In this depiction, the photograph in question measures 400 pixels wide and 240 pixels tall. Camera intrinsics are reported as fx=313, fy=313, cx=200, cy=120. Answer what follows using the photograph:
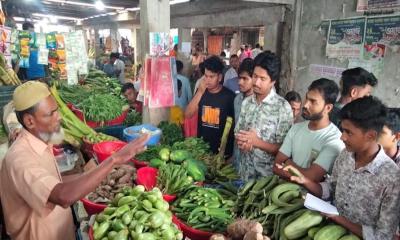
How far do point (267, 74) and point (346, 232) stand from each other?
157cm

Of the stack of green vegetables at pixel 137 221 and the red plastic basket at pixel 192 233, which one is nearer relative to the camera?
the stack of green vegetables at pixel 137 221

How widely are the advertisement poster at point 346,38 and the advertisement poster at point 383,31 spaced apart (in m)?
0.12

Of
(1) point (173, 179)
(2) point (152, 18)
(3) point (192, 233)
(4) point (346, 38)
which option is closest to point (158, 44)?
(2) point (152, 18)

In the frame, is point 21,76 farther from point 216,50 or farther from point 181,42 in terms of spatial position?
point 216,50

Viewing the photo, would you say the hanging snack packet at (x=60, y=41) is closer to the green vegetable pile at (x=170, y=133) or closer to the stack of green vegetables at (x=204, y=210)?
the green vegetable pile at (x=170, y=133)

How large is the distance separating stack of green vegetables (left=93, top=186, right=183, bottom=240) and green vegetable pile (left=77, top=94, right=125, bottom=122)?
286 cm

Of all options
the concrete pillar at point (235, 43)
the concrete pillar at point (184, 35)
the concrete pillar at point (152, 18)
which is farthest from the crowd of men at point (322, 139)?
the concrete pillar at point (235, 43)

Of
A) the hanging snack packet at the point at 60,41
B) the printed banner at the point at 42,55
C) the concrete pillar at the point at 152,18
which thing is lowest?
the printed banner at the point at 42,55

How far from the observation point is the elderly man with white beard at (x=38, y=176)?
67.0 inches

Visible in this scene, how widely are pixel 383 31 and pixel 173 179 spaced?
375cm

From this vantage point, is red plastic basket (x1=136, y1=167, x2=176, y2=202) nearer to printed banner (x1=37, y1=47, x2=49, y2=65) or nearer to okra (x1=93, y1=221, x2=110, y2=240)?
okra (x1=93, y1=221, x2=110, y2=240)

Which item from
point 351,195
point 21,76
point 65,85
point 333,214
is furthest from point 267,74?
point 21,76

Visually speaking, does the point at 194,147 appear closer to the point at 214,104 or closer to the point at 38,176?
the point at 214,104

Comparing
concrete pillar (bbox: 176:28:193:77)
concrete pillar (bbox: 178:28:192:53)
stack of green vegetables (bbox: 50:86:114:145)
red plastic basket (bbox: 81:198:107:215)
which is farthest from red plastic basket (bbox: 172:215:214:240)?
concrete pillar (bbox: 178:28:192:53)
